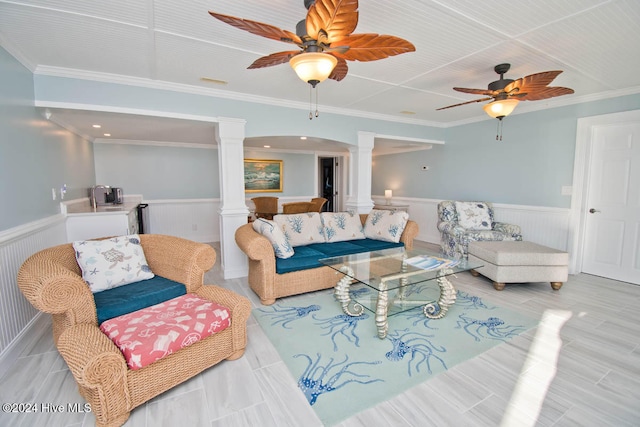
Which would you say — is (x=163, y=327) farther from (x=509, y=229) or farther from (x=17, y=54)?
(x=509, y=229)

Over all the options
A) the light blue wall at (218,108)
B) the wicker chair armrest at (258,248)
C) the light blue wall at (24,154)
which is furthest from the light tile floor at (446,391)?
the light blue wall at (218,108)

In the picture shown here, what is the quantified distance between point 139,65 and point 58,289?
7.00 ft

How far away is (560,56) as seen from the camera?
2.53 meters

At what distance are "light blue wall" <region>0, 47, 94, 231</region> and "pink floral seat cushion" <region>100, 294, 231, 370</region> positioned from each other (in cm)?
130

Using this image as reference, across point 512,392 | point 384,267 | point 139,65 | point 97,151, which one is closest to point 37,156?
point 139,65

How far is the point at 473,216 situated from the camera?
4.49 m

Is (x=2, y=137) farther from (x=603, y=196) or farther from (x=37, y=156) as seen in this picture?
(x=603, y=196)

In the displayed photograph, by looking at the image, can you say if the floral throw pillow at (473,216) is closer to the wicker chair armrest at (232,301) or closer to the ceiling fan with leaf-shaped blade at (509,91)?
the ceiling fan with leaf-shaped blade at (509,91)

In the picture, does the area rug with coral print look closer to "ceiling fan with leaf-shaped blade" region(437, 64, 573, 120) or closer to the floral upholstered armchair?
the floral upholstered armchair

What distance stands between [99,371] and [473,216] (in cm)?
471

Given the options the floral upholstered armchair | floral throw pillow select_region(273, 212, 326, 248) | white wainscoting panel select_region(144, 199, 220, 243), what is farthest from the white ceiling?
white wainscoting panel select_region(144, 199, 220, 243)

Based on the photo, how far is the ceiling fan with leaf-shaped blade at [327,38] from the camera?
4.67ft

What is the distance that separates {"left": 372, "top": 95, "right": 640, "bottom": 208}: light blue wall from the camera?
394 centimetres

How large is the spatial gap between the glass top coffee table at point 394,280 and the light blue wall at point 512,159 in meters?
2.47
